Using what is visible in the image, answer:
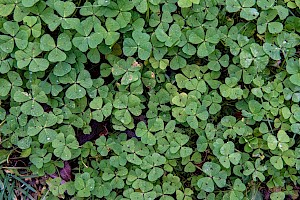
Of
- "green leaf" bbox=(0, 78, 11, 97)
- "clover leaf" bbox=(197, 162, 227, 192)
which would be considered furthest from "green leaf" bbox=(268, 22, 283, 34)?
"green leaf" bbox=(0, 78, 11, 97)

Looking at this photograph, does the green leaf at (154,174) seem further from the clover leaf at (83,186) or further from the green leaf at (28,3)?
the green leaf at (28,3)

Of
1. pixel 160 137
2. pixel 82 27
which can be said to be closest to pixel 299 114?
pixel 160 137

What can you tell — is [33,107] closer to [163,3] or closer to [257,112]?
[163,3]

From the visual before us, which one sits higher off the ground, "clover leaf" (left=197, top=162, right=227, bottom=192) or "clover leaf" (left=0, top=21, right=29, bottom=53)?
"clover leaf" (left=0, top=21, right=29, bottom=53)

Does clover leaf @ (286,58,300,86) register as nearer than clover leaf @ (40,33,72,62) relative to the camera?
No

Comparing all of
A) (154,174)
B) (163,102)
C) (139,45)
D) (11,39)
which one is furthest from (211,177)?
(11,39)

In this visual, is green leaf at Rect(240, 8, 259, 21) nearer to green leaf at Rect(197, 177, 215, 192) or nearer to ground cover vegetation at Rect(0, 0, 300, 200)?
ground cover vegetation at Rect(0, 0, 300, 200)

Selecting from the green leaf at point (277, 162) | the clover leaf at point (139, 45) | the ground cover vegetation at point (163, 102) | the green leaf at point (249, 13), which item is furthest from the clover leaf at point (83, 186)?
the green leaf at point (249, 13)

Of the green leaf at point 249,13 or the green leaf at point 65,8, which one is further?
the green leaf at point 249,13
